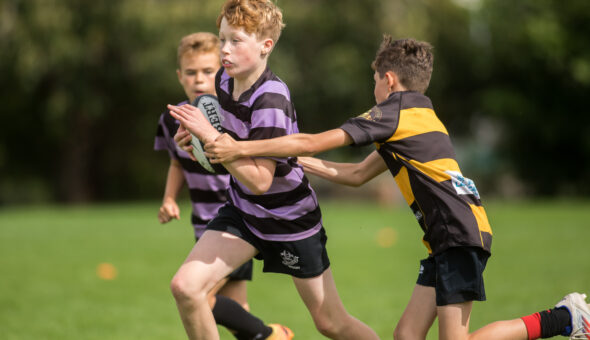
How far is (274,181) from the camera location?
3.62 m

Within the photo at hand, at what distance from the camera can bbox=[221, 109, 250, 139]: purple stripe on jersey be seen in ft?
11.7

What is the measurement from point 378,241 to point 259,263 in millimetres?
2576

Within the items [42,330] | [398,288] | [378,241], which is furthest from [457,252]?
[378,241]

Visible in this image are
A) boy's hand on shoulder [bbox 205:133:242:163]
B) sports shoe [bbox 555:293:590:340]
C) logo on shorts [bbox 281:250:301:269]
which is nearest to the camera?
boy's hand on shoulder [bbox 205:133:242:163]

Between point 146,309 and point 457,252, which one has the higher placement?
point 457,252

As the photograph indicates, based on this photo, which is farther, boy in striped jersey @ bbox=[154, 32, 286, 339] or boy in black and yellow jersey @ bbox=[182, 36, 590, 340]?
boy in striped jersey @ bbox=[154, 32, 286, 339]

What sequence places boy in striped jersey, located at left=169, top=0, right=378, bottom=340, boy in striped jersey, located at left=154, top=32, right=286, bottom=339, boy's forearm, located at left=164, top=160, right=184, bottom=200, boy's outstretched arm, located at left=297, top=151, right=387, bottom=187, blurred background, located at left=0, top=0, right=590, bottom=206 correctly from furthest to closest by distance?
blurred background, located at left=0, top=0, right=590, bottom=206
boy's forearm, located at left=164, top=160, right=184, bottom=200
boy in striped jersey, located at left=154, top=32, right=286, bottom=339
boy's outstretched arm, located at left=297, top=151, right=387, bottom=187
boy in striped jersey, located at left=169, top=0, right=378, bottom=340

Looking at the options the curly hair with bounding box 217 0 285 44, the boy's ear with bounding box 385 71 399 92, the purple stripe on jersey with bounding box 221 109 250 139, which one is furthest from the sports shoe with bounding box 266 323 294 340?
the curly hair with bounding box 217 0 285 44

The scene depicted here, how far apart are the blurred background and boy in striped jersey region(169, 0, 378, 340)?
17207 mm

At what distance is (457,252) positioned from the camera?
356 cm

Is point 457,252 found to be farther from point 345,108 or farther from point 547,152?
point 547,152

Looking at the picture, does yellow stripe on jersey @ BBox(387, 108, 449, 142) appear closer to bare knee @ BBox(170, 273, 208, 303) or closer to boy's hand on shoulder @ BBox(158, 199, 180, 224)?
bare knee @ BBox(170, 273, 208, 303)

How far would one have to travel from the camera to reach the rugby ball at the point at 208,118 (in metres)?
3.75

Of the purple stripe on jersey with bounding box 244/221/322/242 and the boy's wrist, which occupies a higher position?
the boy's wrist
